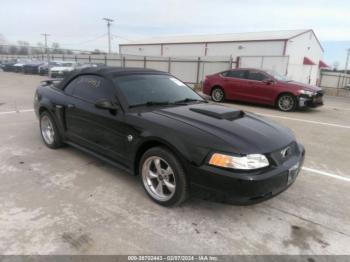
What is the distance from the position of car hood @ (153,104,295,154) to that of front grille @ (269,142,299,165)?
40 millimetres

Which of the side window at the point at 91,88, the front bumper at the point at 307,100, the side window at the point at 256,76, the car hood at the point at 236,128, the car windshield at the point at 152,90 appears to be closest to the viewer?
the car hood at the point at 236,128

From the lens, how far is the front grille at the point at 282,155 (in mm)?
2746

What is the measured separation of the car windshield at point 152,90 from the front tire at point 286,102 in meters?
6.53

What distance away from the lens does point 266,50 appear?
2373 centimetres

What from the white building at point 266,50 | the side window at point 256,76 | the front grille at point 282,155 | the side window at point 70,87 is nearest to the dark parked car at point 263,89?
the side window at point 256,76

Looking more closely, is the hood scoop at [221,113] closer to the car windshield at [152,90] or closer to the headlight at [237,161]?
the car windshield at [152,90]

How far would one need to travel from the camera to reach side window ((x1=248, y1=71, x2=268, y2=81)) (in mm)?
10383

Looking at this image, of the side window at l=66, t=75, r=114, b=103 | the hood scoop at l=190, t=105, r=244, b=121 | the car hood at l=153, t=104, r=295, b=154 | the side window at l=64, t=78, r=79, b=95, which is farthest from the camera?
the side window at l=64, t=78, r=79, b=95

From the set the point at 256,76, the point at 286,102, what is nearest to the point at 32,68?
the point at 256,76

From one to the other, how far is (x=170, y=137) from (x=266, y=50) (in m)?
23.4

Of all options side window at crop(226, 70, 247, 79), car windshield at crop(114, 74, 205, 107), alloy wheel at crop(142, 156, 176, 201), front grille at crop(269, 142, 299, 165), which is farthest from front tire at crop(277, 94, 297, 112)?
alloy wheel at crop(142, 156, 176, 201)

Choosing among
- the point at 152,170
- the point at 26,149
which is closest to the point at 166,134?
the point at 152,170

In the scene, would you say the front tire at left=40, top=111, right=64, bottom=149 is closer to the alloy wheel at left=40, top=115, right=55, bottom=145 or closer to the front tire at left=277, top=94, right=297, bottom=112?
the alloy wheel at left=40, top=115, right=55, bottom=145

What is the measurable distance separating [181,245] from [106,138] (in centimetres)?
174
